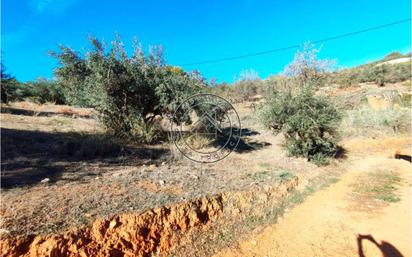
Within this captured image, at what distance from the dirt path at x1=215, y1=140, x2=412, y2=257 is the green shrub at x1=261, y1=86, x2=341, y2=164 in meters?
2.36

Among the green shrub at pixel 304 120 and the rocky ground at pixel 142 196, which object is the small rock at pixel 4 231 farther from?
the green shrub at pixel 304 120

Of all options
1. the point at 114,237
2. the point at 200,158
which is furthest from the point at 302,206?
the point at 114,237

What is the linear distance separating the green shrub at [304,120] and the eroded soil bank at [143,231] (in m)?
3.83

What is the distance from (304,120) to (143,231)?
6.28 metres

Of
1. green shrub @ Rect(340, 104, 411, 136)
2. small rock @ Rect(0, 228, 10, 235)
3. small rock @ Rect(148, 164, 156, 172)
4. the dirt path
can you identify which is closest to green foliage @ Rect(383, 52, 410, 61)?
green shrub @ Rect(340, 104, 411, 136)

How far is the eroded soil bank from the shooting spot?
3.04m

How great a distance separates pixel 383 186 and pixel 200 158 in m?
4.91

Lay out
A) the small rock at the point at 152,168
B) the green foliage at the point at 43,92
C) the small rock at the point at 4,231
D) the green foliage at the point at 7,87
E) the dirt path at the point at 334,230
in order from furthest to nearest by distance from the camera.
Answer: the green foliage at the point at 43,92
the green foliage at the point at 7,87
the small rock at the point at 152,168
the dirt path at the point at 334,230
the small rock at the point at 4,231

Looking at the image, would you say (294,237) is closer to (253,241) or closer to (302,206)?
(253,241)

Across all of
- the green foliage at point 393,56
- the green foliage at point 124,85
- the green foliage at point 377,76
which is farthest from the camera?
the green foliage at point 393,56

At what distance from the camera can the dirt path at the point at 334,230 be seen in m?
4.09

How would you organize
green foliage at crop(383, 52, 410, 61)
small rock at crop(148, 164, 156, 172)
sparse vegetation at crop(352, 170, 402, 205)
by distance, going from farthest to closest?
green foliage at crop(383, 52, 410, 61) → small rock at crop(148, 164, 156, 172) → sparse vegetation at crop(352, 170, 402, 205)

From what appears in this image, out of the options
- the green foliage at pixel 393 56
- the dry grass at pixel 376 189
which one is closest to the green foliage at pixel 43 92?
the dry grass at pixel 376 189

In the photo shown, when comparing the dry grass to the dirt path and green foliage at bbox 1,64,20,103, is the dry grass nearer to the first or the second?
the dirt path
